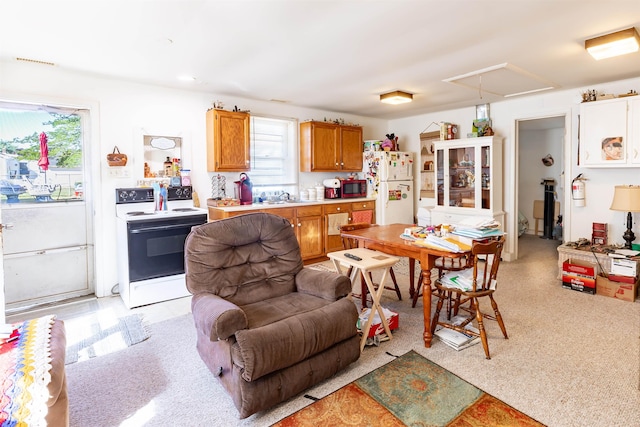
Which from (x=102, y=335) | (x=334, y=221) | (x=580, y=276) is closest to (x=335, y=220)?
(x=334, y=221)

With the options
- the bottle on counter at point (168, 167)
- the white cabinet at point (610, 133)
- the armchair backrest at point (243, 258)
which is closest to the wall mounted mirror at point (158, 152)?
the bottle on counter at point (168, 167)

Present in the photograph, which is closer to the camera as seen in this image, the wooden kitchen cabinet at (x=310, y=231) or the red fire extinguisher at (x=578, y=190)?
the red fire extinguisher at (x=578, y=190)

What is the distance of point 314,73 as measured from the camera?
3.75m

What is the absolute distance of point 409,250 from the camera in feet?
8.86

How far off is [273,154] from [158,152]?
5.54 feet

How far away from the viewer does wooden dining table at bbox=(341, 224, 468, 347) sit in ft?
8.43

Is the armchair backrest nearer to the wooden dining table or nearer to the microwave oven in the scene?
the wooden dining table

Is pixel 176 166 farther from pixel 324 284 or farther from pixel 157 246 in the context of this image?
pixel 324 284

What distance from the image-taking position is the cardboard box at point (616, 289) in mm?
3582

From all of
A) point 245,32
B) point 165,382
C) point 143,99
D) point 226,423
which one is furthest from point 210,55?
point 226,423

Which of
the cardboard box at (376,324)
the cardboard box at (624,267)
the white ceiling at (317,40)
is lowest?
the cardboard box at (376,324)

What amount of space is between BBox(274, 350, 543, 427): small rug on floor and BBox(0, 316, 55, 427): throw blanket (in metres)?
1.09

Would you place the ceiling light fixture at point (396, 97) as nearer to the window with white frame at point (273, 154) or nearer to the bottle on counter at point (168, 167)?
the window with white frame at point (273, 154)

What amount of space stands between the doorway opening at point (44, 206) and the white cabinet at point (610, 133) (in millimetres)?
5758
